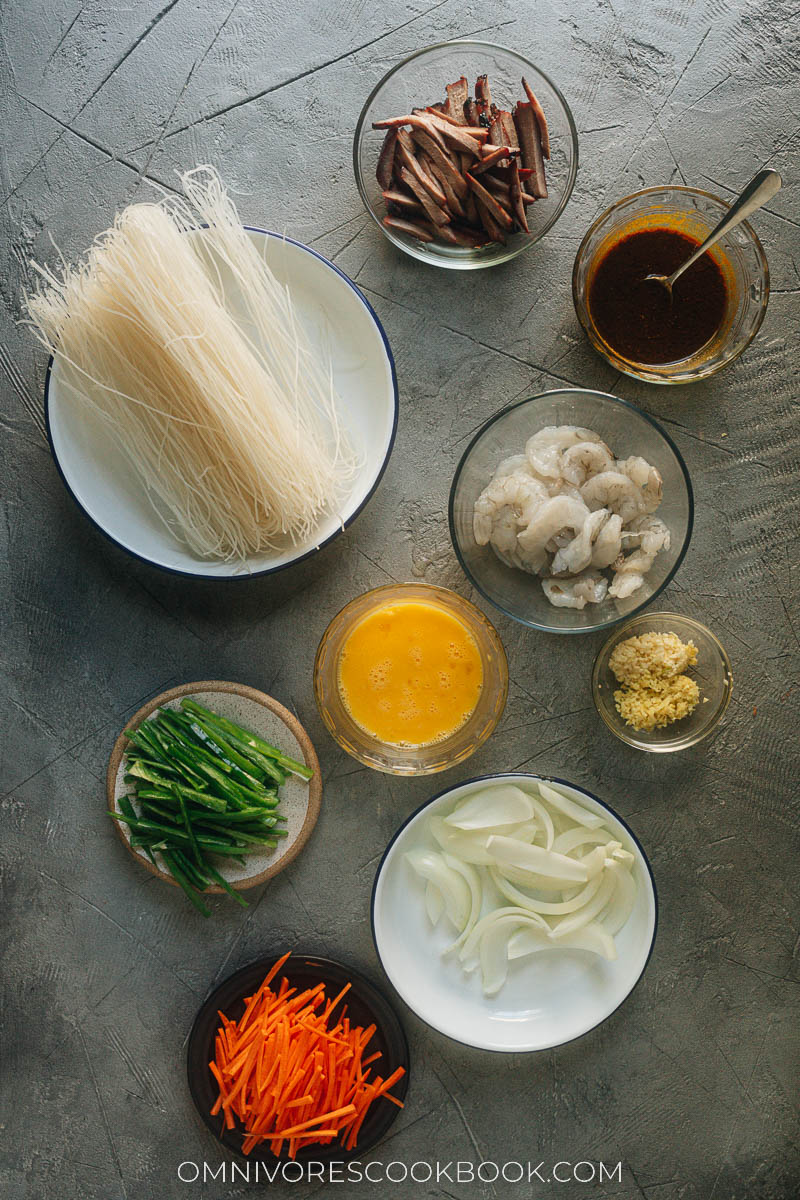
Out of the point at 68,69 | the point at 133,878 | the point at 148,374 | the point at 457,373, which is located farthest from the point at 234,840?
the point at 68,69

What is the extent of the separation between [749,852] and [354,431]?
1.39 meters

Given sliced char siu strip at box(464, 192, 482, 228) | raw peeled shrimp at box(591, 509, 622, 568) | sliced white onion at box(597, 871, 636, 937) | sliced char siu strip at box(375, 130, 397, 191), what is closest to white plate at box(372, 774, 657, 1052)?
sliced white onion at box(597, 871, 636, 937)

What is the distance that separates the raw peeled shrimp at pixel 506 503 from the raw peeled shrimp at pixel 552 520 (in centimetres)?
3

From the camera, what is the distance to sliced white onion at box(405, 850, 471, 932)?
1.75 metres

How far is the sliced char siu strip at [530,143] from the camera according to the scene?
1.67m

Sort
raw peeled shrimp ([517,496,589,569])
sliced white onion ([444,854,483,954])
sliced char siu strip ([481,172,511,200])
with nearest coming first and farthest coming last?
raw peeled shrimp ([517,496,589,569]) → sliced char siu strip ([481,172,511,200]) → sliced white onion ([444,854,483,954])

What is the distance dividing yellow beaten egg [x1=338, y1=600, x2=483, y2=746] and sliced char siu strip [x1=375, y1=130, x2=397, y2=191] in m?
0.95

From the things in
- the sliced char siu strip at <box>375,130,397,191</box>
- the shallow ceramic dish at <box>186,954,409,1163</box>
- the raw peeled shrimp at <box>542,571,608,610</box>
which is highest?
the sliced char siu strip at <box>375,130,397,191</box>

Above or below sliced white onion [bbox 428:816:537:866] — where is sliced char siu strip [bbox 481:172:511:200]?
above

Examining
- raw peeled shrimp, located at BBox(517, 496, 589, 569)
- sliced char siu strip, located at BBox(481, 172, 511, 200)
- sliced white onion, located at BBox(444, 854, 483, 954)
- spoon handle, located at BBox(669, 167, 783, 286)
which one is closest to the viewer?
spoon handle, located at BBox(669, 167, 783, 286)

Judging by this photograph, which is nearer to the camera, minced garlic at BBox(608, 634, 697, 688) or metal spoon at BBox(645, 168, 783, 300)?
metal spoon at BBox(645, 168, 783, 300)

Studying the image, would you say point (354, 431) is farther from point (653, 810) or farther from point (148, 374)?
point (653, 810)

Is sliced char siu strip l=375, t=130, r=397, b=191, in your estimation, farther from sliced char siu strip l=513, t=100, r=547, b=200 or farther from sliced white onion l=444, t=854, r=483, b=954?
sliced white onion l=444, t=854, r=483, b=954

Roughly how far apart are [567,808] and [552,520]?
668 mm
